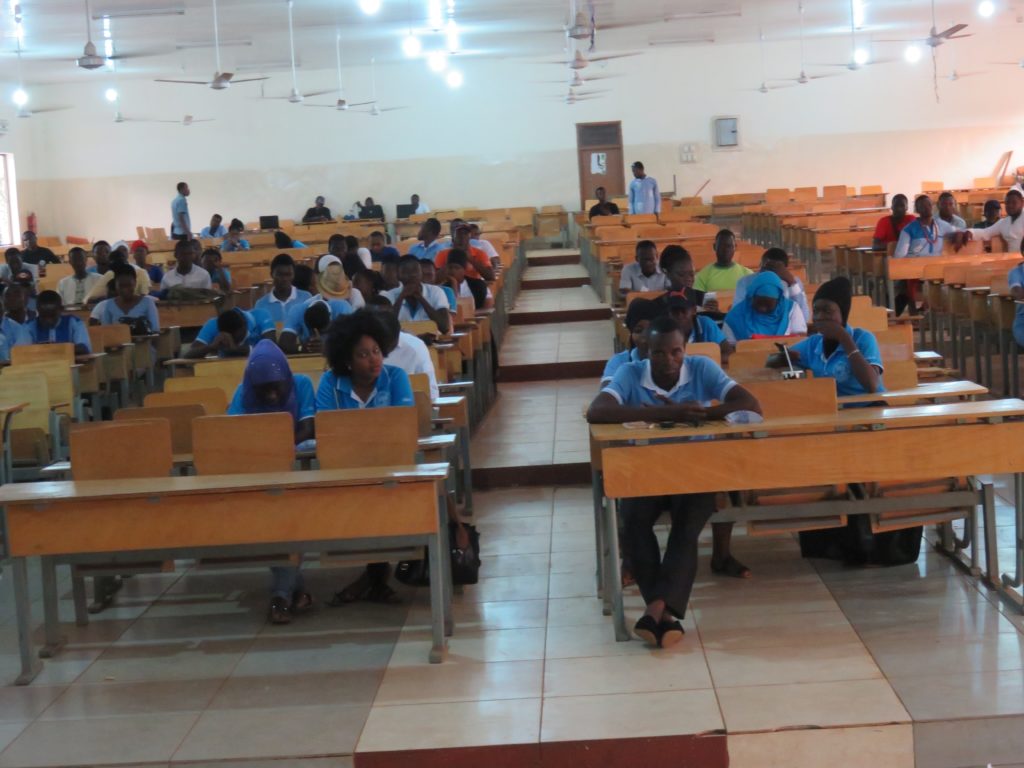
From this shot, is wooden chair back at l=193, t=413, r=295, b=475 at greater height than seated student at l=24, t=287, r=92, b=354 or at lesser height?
lesser

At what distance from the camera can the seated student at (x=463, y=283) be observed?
8.56 meters

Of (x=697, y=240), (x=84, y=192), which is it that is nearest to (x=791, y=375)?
(x=697, y=240)

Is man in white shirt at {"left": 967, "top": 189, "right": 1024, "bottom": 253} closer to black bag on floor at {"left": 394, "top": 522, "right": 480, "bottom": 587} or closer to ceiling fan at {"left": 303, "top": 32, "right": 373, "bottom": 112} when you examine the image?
black bag on floor at {"left": 394, "top": 522, "right": 480, "bottom": 587}

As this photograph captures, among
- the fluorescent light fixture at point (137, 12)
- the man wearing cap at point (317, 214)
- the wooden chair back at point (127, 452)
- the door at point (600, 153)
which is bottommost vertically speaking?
the wooden chair back at point (127, 452)

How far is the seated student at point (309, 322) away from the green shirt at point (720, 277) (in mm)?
2331

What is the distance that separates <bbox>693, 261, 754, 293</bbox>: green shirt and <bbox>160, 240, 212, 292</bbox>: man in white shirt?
174 inches

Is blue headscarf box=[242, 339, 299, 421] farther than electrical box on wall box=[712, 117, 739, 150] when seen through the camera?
No

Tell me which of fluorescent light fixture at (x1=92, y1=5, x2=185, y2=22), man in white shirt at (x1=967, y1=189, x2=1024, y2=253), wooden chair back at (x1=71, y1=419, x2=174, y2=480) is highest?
fluorescent light fixture at (x1=92, y1=5, x2=185, y2=22)

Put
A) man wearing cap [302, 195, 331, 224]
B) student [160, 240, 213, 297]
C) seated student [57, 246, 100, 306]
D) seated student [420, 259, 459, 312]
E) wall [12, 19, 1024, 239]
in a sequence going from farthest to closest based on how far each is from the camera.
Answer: wall [12, 19, 1024, 239] < man wearing cap [302, 195, 331, 224] < seated student [57, 246, 100, 306] < student [160, 240, 213, 297] < seated student [420, 259, 459, 312]

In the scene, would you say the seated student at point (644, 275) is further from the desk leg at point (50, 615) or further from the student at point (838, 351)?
the desk leg at point (50, 615)

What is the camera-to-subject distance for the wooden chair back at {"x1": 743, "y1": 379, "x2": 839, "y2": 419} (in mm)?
4195

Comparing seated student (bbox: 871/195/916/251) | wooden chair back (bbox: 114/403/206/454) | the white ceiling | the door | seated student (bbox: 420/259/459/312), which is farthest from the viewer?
the door

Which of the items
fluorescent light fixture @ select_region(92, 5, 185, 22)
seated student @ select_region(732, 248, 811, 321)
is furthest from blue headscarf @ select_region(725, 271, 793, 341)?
fluorescent light fixture @ select_region(92, 5, 185, 22)

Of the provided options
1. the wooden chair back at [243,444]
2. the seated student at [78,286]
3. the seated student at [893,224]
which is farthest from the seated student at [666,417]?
the seated student at [78,286]
